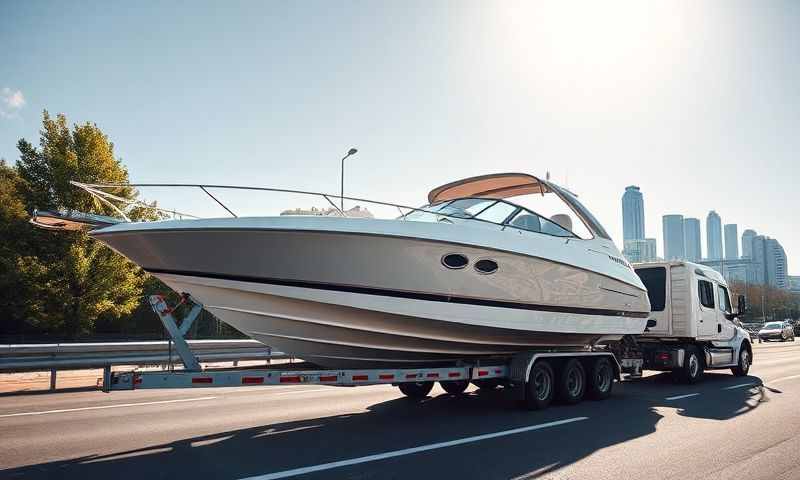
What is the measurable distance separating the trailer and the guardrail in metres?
2.96

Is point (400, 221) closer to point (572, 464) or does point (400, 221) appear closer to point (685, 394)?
point (572, 464)

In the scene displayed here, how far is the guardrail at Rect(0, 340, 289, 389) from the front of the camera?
9344mm

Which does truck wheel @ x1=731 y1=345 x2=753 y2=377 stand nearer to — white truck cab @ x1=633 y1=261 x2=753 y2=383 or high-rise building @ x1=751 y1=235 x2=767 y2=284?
white truck cab @ x1=633 y1=261 x2=753 y2=383

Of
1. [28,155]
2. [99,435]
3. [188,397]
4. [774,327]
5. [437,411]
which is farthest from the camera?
[774,327]

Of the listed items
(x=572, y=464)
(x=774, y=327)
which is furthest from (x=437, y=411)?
(x=774, y=327)

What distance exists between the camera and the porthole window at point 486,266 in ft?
21.1

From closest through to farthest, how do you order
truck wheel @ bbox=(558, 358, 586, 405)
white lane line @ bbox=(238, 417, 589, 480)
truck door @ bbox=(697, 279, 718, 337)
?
white lane line @ bbox=(238, 417, 589, 480) → truck wheel @ bbox=(558, 358, 586, 405) → truck door @ bbox=(697, 279, 718, 337)

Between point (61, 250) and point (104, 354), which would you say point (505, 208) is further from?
point (61, 250)

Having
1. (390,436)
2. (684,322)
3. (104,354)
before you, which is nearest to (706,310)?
(684,322)

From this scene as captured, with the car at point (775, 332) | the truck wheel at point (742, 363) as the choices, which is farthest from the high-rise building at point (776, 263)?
the truck wheel at point (742, 363)

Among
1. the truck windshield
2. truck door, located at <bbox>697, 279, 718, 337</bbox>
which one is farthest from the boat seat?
truck door, located at <bbox>697, 279, 718, 337</bbox>

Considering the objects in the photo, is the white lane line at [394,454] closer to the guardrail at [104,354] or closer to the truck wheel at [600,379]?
the truck wheel at [600,379]

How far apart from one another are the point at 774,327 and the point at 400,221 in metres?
35.4

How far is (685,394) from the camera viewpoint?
30.6 feet
